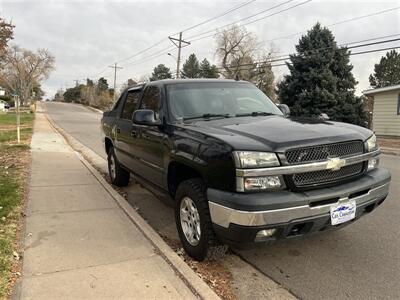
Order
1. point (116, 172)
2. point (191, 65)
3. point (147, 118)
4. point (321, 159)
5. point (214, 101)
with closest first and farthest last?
point (321, 159), point (147, 118), point (214, 101), point (116, 172), point (191, 65)

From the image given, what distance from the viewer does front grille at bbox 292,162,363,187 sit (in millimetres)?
3473

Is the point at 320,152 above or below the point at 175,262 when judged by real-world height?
above

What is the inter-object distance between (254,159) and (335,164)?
80 centimetres

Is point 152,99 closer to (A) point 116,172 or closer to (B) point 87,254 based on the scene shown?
(B) point 87,254

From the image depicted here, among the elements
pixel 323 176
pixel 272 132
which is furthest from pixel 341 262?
pixel 272 132

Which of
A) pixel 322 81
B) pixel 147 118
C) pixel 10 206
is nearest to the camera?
pixel 147 118

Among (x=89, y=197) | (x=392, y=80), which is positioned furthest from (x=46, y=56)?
(x=89, y=197)

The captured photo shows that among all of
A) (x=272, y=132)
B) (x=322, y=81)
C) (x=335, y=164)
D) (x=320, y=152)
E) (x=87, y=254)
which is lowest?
(x=87, y=254)

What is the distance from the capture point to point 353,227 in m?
5.10

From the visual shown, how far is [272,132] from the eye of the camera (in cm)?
377

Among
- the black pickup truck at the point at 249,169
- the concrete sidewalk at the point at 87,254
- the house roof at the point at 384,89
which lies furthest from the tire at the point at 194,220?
the house roof at the point at 384,89

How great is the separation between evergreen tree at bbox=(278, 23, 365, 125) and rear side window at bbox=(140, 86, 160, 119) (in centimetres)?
2015

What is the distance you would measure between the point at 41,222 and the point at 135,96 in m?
2.26

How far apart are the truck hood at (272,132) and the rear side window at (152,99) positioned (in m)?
0.81
